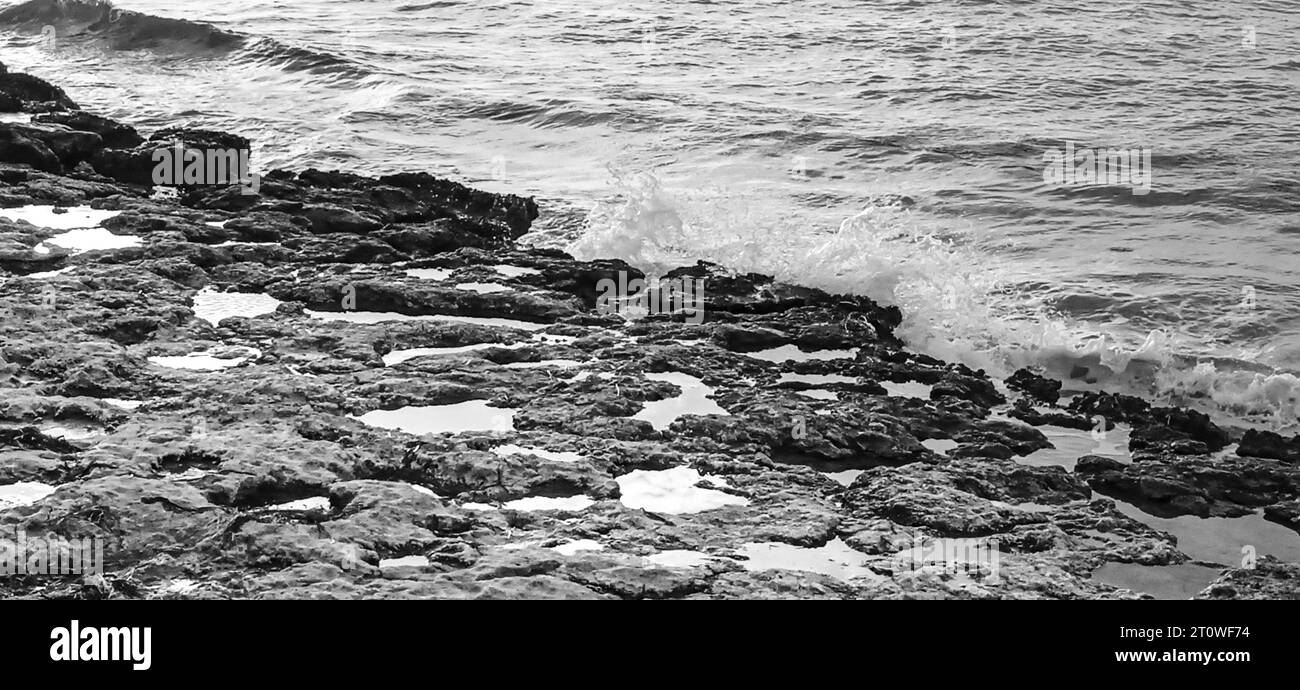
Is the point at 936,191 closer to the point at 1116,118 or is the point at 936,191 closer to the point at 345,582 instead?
the point at 1116,118

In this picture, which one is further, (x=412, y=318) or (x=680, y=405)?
(x=412, y=318)

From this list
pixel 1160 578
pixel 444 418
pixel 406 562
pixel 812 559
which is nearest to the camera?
pixel 406 562

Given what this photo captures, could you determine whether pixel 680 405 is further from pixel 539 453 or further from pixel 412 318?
pixel 412 318

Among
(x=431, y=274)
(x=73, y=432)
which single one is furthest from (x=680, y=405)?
(x=73, y=432)

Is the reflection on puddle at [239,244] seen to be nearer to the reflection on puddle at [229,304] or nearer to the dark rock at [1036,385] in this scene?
the reflection on puddle at [229,304]

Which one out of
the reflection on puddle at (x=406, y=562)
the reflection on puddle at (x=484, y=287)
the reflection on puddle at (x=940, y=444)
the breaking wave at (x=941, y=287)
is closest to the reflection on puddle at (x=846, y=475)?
the reflection on puddle at (x=940, y=444)

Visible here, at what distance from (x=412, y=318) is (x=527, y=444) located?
2.59 metres

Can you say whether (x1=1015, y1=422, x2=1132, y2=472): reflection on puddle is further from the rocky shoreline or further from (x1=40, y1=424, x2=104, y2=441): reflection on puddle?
(x1=40, y1=424, x2=104, y2=441): reflection on puddle

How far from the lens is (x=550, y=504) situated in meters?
6.90

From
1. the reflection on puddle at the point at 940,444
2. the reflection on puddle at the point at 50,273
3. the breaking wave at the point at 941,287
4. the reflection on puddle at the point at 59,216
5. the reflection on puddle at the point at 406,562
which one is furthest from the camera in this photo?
the reflection on puddle at the point at 59,216

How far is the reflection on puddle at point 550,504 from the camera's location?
6.83 m

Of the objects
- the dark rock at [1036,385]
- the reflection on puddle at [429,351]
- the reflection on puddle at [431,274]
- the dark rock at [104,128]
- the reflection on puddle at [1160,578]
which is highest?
the dark rock at [104,128]

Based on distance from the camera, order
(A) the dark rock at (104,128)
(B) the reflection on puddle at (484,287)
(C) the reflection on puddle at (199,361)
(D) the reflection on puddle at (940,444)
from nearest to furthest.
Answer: (D) the reflection on puddle at (940,444) → (C) the reflection on puddle at (199,361) → (B) the reflection on puddle at (484,287) → (A) the dark rock at (104,128)

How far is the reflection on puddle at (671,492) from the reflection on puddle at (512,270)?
3.93 m
